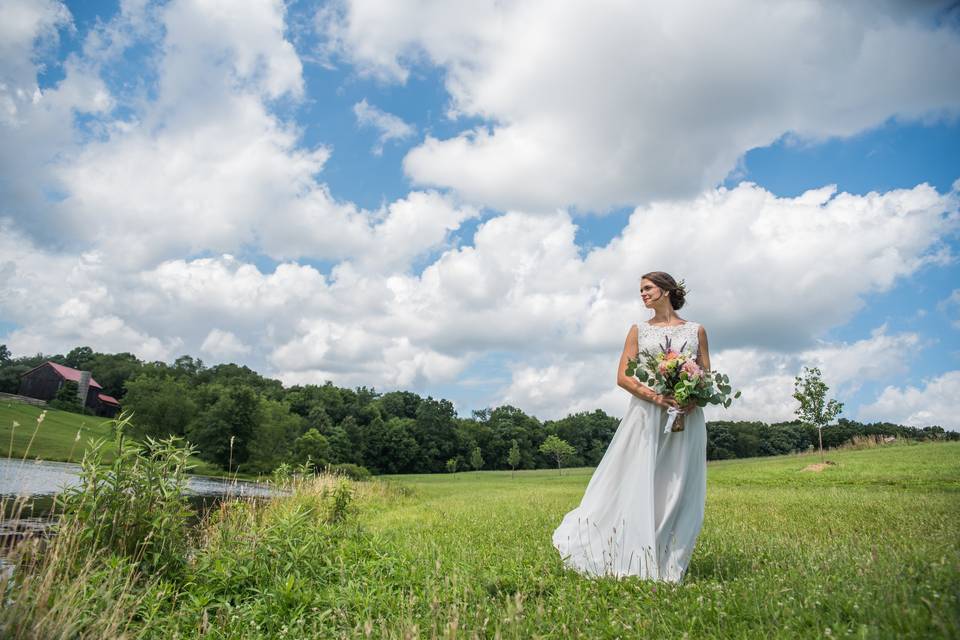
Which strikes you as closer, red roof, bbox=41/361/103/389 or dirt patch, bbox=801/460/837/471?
dirt patch, bbox=801/460/837/471

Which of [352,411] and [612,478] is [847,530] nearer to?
[612,478]

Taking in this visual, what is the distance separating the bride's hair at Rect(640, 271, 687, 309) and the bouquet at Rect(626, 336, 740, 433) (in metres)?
0.70

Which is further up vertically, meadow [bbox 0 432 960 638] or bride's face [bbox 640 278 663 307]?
bride's face [bbox 640 278 663 307]

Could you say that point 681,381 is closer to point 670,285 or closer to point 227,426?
point 670,285

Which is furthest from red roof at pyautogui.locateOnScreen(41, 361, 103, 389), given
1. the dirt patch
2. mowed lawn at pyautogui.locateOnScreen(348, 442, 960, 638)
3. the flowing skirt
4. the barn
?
the flowing skirt

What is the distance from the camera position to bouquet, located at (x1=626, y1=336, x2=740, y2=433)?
574 cm

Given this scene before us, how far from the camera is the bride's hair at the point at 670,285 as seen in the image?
640 centimetres

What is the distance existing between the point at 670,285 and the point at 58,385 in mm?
126401

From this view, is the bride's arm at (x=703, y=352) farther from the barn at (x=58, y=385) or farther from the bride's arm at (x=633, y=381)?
the barn at (x=58, y=385)

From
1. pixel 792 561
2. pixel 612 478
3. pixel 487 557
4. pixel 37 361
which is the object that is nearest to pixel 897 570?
pixel 792 561

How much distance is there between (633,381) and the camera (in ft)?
20.5

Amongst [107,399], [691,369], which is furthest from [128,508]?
[107,399]

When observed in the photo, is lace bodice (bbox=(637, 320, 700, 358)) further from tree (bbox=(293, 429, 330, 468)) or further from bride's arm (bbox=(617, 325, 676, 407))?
tree (bbox=(293, 429, 330, 468))

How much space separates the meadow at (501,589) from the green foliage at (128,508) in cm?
19
